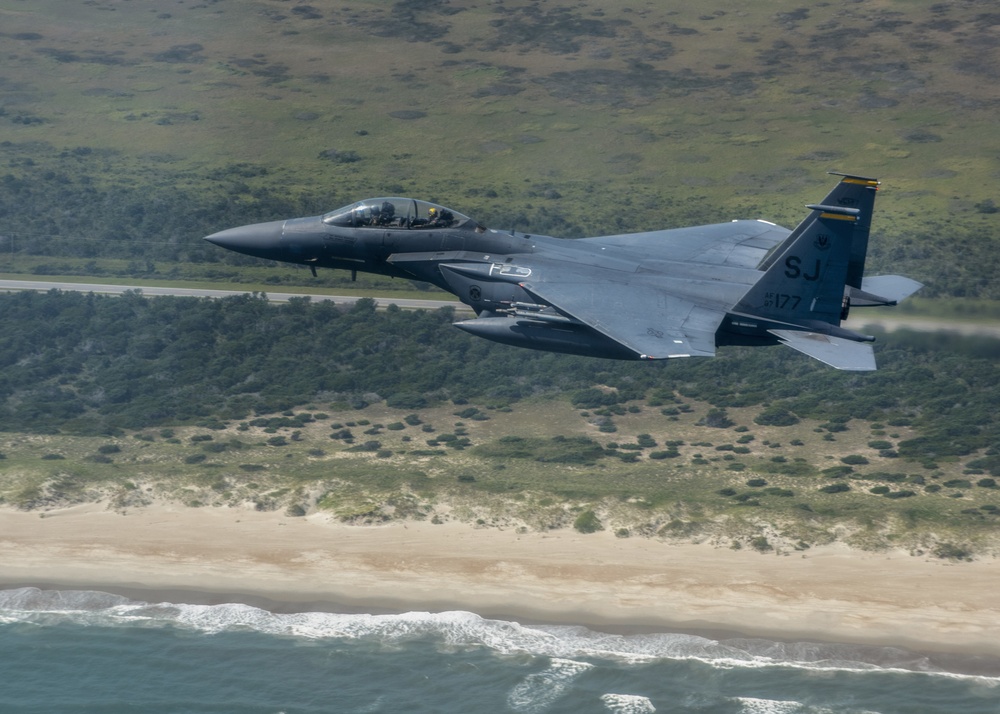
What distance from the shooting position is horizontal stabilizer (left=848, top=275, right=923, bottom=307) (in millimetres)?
50500

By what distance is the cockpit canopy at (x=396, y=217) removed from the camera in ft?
171

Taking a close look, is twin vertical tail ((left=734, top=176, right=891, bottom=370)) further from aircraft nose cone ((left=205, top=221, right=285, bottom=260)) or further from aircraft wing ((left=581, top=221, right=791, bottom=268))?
aircraft nose cone ((left=205, top=221, right=285, bottom=260))

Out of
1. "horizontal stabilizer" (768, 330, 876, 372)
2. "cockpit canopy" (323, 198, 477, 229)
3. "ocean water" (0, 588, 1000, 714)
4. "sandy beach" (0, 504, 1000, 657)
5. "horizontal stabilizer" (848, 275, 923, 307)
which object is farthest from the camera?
"sandy beach" (0, 504, 1000, 657)

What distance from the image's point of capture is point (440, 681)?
182 feet


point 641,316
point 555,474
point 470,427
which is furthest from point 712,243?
point 470,427

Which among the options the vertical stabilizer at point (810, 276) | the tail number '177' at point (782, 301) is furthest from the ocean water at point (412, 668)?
the tail number '177' at point (782, 301)

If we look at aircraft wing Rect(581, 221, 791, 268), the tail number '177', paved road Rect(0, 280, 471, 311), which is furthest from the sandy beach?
paved road Rect(0, 280, 471, 311)

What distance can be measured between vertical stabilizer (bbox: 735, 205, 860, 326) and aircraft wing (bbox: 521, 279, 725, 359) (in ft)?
7.18

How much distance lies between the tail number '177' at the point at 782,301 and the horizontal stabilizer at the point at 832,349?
1031mm

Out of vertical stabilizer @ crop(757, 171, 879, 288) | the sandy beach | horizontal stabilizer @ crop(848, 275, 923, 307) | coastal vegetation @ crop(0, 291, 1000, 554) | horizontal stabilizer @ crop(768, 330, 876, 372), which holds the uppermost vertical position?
vertical stabilizer @ crop(757, 171, 879, 288)

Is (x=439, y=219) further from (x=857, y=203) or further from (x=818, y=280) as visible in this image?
(x=857, y=203)

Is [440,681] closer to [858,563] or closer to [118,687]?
[118,687]

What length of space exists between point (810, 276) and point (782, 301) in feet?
5.01

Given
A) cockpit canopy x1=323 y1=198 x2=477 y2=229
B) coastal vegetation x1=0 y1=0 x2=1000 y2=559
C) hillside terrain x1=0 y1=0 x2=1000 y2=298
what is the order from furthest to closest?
hillside terrain x1=0 y1=0 x2=1000 y2=298
coastal vegetation x1=0 y1=0 x2=1000 y2=559
cockpit canopy x1=323 y1=198 x2=477 y2=229
